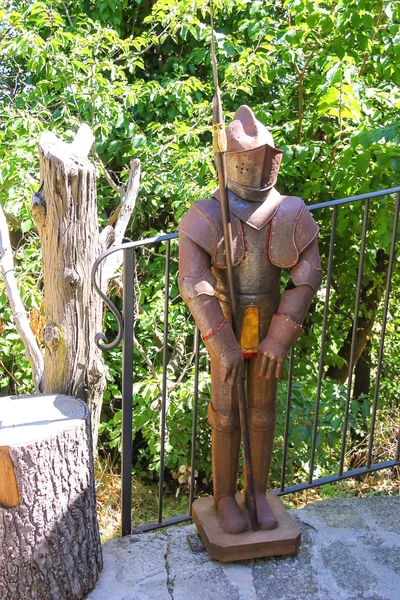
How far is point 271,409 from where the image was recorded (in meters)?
2.19

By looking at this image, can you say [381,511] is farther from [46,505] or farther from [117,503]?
[117,503]

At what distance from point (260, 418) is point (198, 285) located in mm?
579

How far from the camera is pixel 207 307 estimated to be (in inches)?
75.9

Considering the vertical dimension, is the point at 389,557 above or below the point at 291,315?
below

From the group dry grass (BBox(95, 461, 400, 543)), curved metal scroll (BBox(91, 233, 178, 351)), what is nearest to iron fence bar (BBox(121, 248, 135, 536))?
curved metal scroll (BBox(91, 233, 178, 351))

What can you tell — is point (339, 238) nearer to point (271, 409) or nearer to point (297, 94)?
point (297, 94)

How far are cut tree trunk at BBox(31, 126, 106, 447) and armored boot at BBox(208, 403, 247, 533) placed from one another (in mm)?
790

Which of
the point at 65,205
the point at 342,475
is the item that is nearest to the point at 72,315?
the point at 65,205

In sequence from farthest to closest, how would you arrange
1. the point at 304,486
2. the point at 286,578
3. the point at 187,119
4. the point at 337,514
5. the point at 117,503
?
the point at 187,119 → the point at 117,503 → the point at 304,486 → the point at 337,514 → the point at 286,578

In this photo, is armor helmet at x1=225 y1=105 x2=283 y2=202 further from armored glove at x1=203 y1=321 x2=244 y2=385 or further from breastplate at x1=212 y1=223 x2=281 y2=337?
armored glove at x1=203 y1=321 x2=244 y2=385

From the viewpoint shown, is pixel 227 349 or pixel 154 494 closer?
pixel 227 349

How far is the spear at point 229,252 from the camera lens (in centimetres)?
179

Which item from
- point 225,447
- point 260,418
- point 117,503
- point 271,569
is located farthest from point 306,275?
point 117,503

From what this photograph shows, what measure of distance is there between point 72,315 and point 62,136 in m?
1.67
